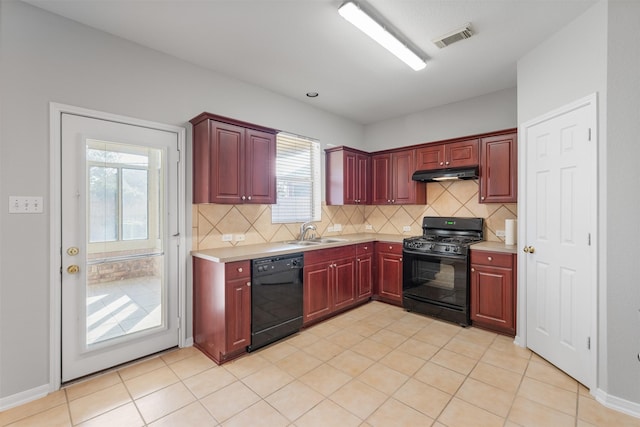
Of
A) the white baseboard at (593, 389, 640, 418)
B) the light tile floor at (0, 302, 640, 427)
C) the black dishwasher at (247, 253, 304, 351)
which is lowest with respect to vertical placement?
the light tile floor at (0, 302, 640, 427)

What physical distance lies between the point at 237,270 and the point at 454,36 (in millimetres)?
2733

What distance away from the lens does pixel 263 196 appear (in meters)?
3.13

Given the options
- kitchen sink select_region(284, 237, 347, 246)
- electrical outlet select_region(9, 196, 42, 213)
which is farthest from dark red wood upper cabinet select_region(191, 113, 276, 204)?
electrical outlet select_region(9, 196, 42, 213)

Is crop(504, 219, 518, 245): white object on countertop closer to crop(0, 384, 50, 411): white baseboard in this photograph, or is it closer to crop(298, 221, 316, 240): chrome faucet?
crop(298, 221, 316, 240): chrome faucet

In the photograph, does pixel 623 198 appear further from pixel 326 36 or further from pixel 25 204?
pixel 25 204

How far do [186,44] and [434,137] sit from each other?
10.9ft

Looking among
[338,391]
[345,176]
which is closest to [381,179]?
[345,176]

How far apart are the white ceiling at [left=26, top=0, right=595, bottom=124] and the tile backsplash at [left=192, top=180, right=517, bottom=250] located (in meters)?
1.42

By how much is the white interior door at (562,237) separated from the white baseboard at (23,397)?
3931 millimetres

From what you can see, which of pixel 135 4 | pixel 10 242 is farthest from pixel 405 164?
pixel 10 242

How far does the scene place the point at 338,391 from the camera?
2.11 m

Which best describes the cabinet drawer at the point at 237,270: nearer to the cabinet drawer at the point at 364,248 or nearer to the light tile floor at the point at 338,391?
the light tile floor at the point at 338,391

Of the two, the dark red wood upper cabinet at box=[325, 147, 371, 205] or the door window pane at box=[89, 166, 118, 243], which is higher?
the dark red wood upper cabinet at box=[325, 147, 371, 205]

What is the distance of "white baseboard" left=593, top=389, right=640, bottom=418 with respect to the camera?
1865 mm
